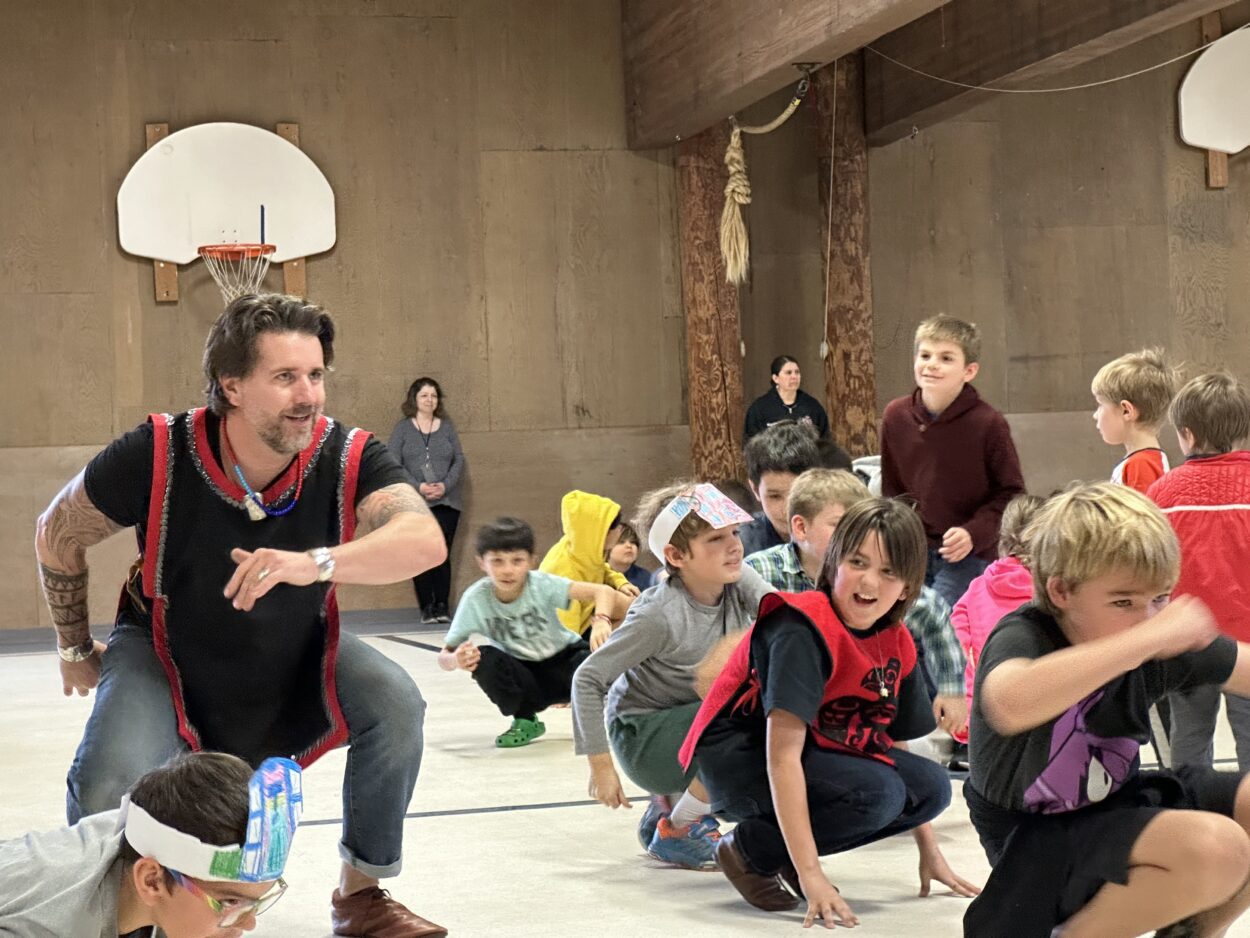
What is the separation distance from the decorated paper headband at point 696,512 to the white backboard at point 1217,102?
908 centimetres

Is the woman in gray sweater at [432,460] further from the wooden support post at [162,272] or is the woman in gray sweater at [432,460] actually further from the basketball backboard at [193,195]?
the wooden support post at [162,272]

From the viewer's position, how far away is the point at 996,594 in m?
4.22

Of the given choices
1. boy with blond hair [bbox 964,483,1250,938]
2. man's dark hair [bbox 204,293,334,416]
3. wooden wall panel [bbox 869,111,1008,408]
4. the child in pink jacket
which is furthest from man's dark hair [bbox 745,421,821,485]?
wooden wall panel [bbox 869,111,1008,408]

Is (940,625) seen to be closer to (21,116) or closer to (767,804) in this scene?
(767,804)

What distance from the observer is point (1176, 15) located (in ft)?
25.5

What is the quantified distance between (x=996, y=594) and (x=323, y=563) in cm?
212

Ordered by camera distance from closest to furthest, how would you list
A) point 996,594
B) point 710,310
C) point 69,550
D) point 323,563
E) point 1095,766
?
point 1095,766 < point 323,563 < point 69,550 < point 996,594 < point 710,310

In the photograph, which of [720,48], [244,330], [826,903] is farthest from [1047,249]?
[244,330]

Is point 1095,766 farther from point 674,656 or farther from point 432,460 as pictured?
point 432,460

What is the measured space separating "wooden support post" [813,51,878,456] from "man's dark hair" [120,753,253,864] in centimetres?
876

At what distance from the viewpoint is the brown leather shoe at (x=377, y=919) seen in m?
2.98

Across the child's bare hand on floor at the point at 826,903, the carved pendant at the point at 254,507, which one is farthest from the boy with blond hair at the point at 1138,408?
the carved pendant at the point at 254,507

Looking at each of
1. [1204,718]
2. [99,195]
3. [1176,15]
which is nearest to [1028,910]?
[1204,718]

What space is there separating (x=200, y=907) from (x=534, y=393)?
9.00m
